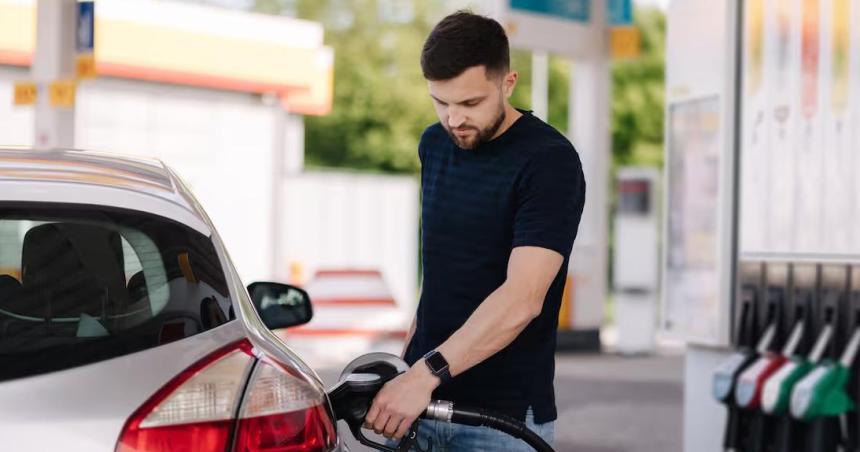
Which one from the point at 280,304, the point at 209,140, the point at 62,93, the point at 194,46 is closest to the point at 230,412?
the point at 280,304

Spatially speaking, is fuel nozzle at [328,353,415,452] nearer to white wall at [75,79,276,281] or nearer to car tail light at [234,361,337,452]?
car tail light at [234,361,337,452]

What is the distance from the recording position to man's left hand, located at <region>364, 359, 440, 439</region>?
8.54 ft

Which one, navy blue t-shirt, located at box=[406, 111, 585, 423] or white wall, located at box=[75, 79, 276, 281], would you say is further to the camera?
white wall, located at box=[75, 79, 276, 281]

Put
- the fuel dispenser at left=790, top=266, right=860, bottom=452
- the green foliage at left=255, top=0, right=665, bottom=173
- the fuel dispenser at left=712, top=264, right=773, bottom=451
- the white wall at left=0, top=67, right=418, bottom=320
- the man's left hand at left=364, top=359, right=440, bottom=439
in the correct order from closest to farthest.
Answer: the man's left hand at left=364, top=359, right=440, bottom=439 → the fuel dispenser at left=790, top=266, right=860, bottom=452 → the fuel dispenser at left=712, top=264, right=773, bottom=451 → the white wall at left=0, top=67, right=418, bottom=320 → the green foliage at left=255, top=0, right=665, bottom=173

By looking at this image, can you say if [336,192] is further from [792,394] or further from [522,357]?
[522,357]

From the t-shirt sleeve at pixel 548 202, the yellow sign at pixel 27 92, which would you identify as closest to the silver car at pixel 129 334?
the t-shirt sleeve at pixel 548 202

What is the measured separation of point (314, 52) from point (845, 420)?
54.8 ft

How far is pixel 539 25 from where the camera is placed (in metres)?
15.4

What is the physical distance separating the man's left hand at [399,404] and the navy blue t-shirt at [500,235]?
291 millimetres

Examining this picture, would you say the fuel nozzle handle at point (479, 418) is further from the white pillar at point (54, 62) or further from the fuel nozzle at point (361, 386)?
the white pillar at point (54, 62)

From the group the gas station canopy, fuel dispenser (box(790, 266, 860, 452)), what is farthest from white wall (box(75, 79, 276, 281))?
fuel dispenser (box(790, 266, 860, 452))

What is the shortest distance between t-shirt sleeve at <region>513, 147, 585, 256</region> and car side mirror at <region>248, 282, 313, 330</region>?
3.55 ft

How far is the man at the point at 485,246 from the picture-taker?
2723 millimetres

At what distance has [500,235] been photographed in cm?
286
